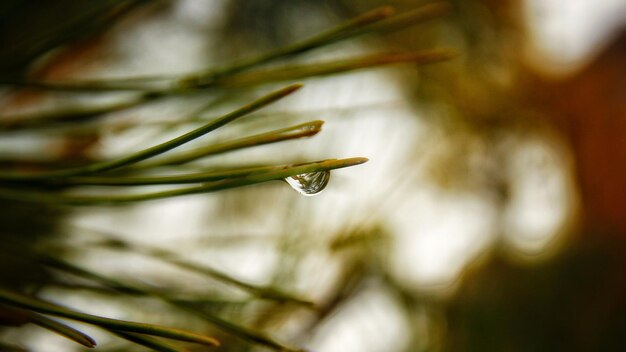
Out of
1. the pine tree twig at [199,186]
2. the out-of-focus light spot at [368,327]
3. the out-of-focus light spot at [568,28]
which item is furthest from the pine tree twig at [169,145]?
the out-of-focus light spot at [568,28]

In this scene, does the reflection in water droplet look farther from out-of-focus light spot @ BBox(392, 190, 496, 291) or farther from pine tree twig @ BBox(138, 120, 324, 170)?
out-of-focus light spot @ BBox(392, 190, 496, 291)

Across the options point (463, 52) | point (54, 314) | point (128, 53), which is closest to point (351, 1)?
point (463, 52)

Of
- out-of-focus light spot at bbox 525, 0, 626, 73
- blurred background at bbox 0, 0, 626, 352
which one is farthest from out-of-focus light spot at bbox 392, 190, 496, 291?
out-of-focus light spot at bbox 525, 0, 626, 73

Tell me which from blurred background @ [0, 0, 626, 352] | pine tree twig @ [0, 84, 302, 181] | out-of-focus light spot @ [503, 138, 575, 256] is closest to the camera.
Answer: pine tree twig @ [0, 84, 302, 181]

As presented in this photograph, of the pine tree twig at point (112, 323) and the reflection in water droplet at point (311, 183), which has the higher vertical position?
the reflection in water droplet at point (311, 183)

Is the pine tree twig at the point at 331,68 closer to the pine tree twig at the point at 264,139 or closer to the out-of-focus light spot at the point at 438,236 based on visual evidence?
the pine tree twig at the point at 264,139

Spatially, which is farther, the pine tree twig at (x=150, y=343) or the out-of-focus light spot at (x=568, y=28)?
the out-of-focus light spot at (x=568, y=28)

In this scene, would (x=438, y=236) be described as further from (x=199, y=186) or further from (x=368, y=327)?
(x=199, y=186)
